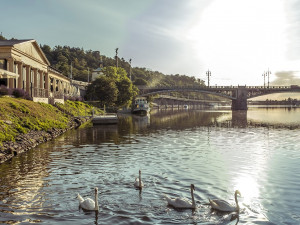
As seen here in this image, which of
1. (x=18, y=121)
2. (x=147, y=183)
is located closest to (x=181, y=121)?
(x=18, y=121)

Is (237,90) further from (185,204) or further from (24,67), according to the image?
(185,204)

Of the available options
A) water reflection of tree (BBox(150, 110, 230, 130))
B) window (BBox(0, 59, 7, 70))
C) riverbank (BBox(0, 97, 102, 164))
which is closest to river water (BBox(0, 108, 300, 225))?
riverbank (BBox(0, 97, 102, 164))

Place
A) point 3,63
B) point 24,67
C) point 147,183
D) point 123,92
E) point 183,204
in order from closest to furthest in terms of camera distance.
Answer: point 183,204 → point 147,183 → point 3,63 → point 24,67 → point 123,92

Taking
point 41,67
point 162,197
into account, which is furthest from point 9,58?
point 162,197

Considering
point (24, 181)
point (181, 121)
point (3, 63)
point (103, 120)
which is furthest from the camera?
point (181, 121)

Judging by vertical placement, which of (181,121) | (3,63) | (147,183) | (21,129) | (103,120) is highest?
(3,63)

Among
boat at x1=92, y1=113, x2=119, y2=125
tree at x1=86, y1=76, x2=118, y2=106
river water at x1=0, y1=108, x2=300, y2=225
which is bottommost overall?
river water at x1=0, y1=108, x2=300, y2=225

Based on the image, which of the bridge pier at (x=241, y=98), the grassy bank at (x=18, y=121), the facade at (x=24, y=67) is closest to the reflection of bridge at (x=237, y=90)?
the bridge pier at (x=241, y=98)

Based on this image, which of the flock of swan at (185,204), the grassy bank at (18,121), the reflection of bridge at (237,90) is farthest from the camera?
the reflection of bridge at (237,90)

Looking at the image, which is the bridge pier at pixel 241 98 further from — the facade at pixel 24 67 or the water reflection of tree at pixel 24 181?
the water reflection of tree at pixel 24 181

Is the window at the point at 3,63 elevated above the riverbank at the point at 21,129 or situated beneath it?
elevated above

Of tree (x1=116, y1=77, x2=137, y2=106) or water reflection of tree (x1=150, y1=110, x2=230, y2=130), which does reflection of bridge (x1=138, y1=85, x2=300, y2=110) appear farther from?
water reflection of tree (x1=150, y1=110, x2=230, y2=130)

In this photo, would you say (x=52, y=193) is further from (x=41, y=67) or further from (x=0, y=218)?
(x=41, y=67)

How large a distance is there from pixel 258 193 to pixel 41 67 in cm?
5854
